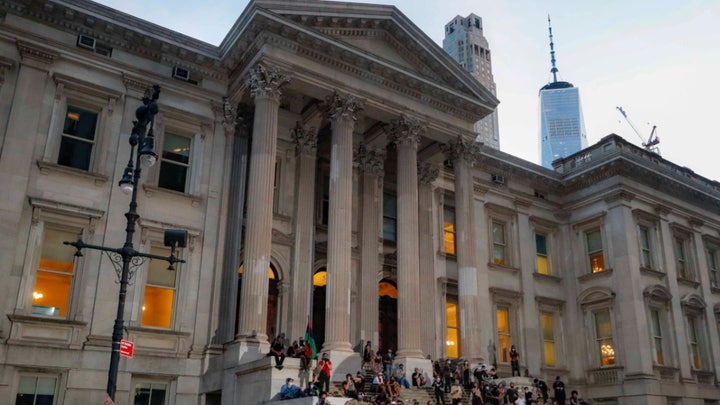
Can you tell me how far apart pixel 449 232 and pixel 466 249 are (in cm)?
555

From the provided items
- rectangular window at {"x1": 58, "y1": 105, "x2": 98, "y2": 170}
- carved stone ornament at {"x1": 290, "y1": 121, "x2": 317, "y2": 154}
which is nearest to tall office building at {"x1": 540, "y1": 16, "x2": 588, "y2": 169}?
carved stone ornament at {"x1": 290, "y1": 121, "x2": 317, "y2": 154}

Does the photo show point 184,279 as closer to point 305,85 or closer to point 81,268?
point 81,268

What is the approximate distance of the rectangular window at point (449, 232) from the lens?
31625 millimetres

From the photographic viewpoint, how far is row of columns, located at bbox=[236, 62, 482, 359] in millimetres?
21469

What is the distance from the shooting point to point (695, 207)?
123 ft

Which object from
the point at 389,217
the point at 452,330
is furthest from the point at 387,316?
the point at 389,217

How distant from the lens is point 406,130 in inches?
1028

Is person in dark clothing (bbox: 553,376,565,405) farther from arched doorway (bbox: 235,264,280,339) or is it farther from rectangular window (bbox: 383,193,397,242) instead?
arched doorway (bbox: 235,264,280,339)

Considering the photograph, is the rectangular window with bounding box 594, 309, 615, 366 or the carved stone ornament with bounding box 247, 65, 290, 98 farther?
the rectangular window with bounding box 594, 309, 615, 366

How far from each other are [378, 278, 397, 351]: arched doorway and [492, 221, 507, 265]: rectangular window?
657 cm

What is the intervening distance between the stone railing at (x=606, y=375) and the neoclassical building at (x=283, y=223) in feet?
0.56

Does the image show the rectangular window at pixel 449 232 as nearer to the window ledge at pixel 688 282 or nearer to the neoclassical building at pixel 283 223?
the neoclassical building at pixel 283 223

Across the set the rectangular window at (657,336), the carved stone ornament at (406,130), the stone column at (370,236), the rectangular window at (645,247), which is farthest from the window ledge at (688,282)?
the carved stone ornament at (406,130)

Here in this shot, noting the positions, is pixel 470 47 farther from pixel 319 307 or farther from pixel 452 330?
pixel 319 307
